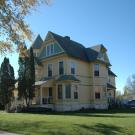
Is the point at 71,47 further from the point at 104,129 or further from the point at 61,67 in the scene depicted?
the point at 104,129

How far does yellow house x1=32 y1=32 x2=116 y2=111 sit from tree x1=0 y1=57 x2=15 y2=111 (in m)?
3.29

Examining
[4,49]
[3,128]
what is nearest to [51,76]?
[4,49]

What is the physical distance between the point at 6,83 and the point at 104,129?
73.3ft

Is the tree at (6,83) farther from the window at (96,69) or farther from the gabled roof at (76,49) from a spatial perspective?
the window at (96,69)

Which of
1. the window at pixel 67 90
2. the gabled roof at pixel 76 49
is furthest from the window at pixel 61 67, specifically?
the window at pixel 67 90

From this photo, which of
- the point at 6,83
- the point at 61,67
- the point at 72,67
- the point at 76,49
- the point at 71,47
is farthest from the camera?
the point at 76,49

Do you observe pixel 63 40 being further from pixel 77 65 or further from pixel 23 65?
pixel 23 65

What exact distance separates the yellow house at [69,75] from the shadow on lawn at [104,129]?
66.1 ft

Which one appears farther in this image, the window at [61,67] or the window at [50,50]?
the window at [50,50]

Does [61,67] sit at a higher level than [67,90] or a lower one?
higher

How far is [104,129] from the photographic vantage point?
50.0 ft

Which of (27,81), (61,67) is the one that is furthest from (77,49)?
(27,81)

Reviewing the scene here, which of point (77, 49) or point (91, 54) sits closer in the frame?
point (77, 49)

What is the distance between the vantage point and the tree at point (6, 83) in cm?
3516
